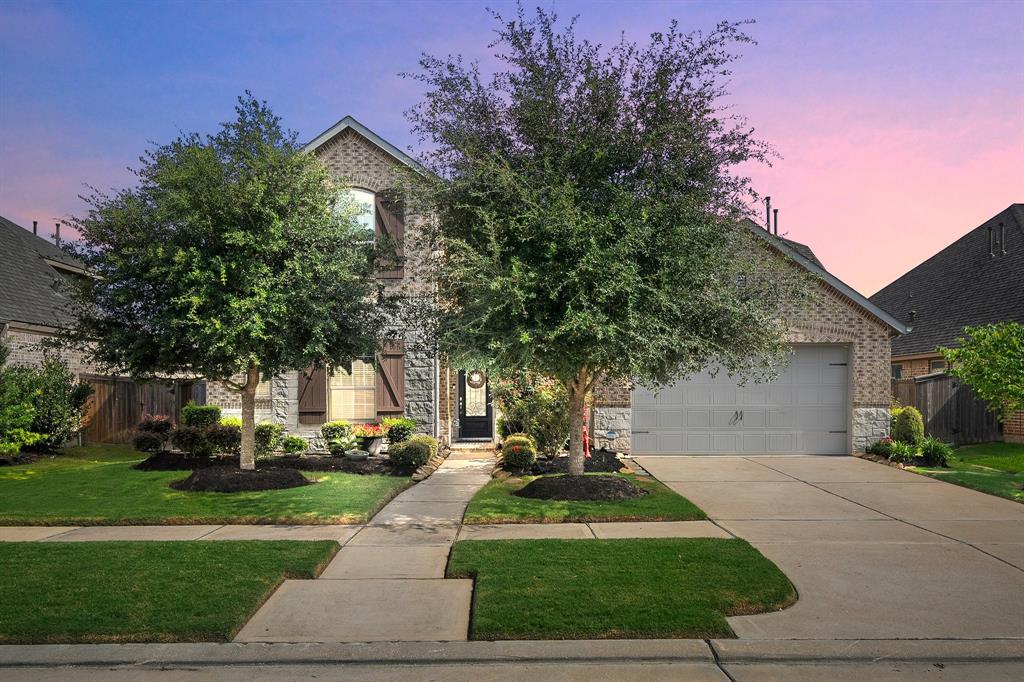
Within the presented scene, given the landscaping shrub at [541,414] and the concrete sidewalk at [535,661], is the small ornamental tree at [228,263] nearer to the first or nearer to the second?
the landscaping shrub at [541,414]

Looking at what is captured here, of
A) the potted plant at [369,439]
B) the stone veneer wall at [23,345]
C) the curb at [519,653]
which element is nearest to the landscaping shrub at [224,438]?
the potted plant at [369,439]

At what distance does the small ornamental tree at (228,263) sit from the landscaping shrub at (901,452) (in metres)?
11.5

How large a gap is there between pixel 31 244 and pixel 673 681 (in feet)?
85.8

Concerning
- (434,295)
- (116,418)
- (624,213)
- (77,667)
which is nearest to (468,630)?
(77,667)

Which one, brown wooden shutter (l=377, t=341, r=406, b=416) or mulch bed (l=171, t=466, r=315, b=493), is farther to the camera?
brown wooden shutter (l=377, t=341, r=406, b=416)

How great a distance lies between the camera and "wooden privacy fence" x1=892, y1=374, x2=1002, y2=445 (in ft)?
64.7

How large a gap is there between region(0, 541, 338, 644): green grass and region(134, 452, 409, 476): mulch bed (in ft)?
19.1

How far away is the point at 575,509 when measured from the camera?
10031 mm

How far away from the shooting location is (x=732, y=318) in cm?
1059

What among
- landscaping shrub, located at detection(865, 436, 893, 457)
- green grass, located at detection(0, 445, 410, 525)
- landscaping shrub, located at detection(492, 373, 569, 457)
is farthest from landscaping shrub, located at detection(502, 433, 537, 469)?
landscaping shrub, located at detection(865, 436, 893, 457)

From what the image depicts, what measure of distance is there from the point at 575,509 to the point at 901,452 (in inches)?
375

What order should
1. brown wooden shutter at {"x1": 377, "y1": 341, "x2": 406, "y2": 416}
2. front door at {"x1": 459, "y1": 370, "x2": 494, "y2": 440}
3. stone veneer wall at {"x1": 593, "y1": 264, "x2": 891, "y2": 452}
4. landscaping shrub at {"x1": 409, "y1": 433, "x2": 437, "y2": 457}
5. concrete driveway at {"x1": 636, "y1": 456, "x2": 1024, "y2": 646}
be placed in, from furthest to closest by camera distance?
front door at {"x1": 459, "y1": 370, "x2": 494, "y2": 440} < brown wooden shutter at {"x1": 377, "y1": 341, "x2": 406, "y2": 416} < stone veneer wall at {"x1": 593, "y1": 264, "x2": 891, "y2": 452} < landscaping shrub at {"x1": 409, "y1": 433, "x2": 437, "y2": 457} < concrete driveway at {"x1": 636, "y1": 456, "x2": 1024, "y2": 646}

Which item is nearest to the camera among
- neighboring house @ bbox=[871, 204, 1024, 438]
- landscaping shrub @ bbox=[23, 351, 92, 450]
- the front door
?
landscaping shrub @ bbox=[23, 351, 92, 450]

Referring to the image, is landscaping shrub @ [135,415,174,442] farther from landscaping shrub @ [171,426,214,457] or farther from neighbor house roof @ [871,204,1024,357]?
neighbor house roof @ [871,204,1024,357]
